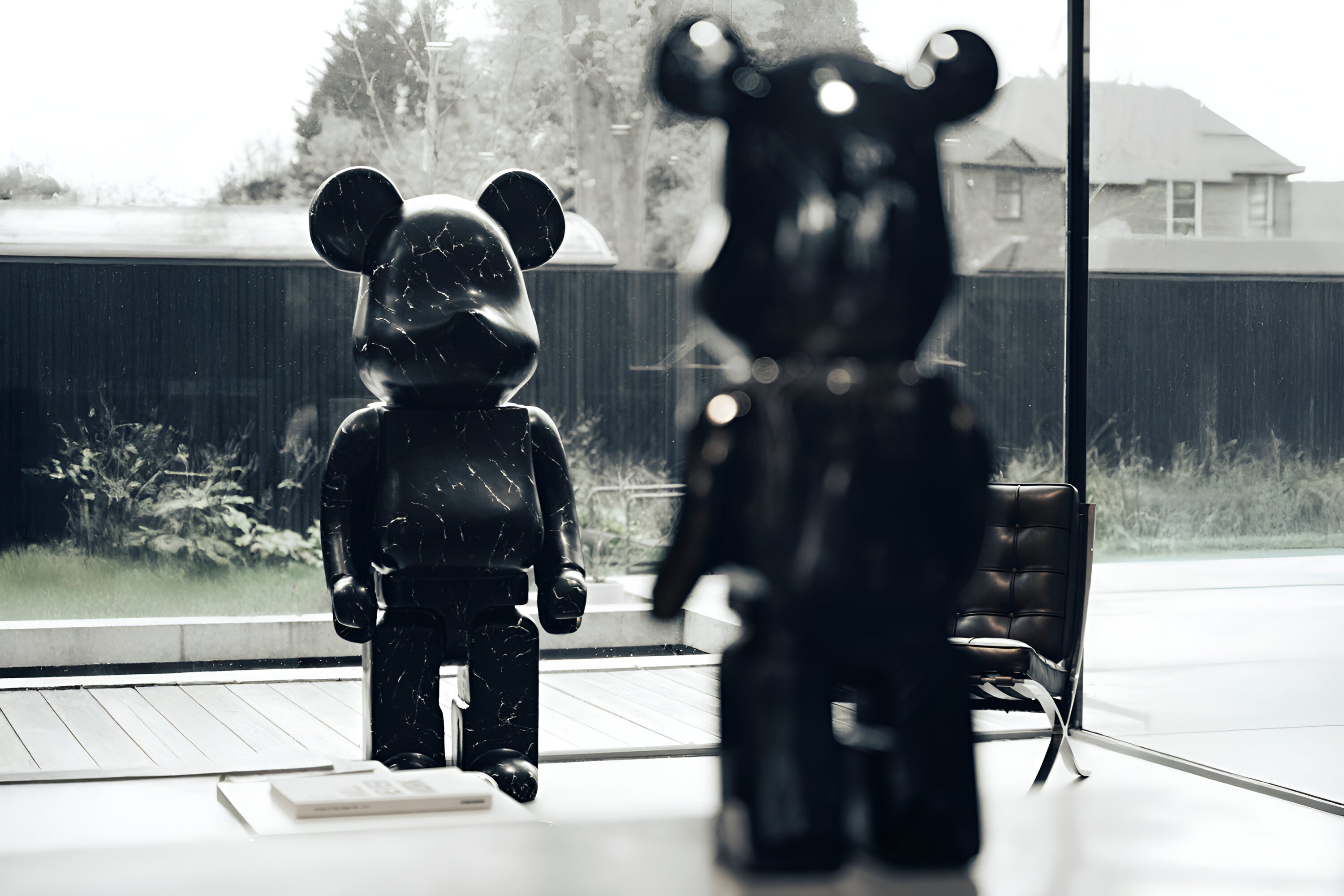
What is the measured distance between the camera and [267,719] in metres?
4.03

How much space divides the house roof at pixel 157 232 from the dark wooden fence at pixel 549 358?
0.04 m

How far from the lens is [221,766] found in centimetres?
155

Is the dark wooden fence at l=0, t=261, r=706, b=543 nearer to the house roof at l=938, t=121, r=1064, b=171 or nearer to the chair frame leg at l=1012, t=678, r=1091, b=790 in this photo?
the house roof at l=938, t=121, r=1064, b=171

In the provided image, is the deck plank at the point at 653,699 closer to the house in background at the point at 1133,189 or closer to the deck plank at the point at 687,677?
the deck plank at the point at 687,677

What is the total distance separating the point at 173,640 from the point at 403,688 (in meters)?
1.86

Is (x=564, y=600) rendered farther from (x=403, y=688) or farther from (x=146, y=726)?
(x=146, y=726)

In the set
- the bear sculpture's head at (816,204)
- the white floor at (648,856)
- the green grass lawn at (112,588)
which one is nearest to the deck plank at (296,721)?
the green grass lawn at (112,588)

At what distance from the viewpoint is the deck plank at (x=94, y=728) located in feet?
11.9

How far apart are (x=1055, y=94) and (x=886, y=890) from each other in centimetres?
407

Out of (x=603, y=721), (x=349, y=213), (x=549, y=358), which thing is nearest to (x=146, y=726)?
(x=603, y=721)

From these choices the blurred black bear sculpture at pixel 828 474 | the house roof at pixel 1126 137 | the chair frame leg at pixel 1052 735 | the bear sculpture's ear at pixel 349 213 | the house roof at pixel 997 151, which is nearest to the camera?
the blurred black bear sculpture at pixel 828 474

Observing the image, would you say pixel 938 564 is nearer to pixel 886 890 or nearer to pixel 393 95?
pixel 886 890

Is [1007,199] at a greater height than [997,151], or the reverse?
[997,151]

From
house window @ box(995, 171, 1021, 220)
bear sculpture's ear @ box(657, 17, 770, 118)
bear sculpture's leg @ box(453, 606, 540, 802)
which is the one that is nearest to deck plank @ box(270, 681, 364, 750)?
bear sculpture's leg @ box(453, 606, 540, 802)
